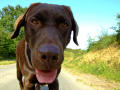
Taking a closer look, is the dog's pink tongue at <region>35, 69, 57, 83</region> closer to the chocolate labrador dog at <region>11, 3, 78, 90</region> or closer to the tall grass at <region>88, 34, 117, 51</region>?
the chocolate labrador dog at <region>11, 3, 78, 90</region>

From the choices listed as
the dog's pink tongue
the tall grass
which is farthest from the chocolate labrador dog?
the tall grass

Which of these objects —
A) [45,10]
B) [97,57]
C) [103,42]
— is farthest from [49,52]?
[103,42]

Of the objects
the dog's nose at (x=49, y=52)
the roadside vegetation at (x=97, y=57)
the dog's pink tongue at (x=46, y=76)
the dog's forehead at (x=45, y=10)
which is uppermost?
the dog's forehead at (x=45, y=10)

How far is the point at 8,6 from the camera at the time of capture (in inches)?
2245

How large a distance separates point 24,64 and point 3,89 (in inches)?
82.6

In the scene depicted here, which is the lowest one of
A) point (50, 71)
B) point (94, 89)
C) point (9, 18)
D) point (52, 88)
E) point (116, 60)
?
point (9, 18)

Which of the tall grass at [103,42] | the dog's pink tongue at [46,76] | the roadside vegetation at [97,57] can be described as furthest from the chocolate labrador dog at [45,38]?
the tall grass at [103,42]

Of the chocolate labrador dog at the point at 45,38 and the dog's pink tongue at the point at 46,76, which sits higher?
the chocolate labrador dog at the point at 45,38

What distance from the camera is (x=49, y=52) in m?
2.29

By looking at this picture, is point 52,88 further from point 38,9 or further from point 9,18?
point 9,18

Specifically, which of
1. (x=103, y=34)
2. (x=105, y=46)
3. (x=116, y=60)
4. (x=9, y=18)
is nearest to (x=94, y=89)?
(x=116, y=60)

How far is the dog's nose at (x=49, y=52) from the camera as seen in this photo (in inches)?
90.7

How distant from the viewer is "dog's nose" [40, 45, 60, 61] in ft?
7.56

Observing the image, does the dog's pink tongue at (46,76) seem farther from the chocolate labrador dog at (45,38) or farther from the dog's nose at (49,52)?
the dog's nose at (49,52)
